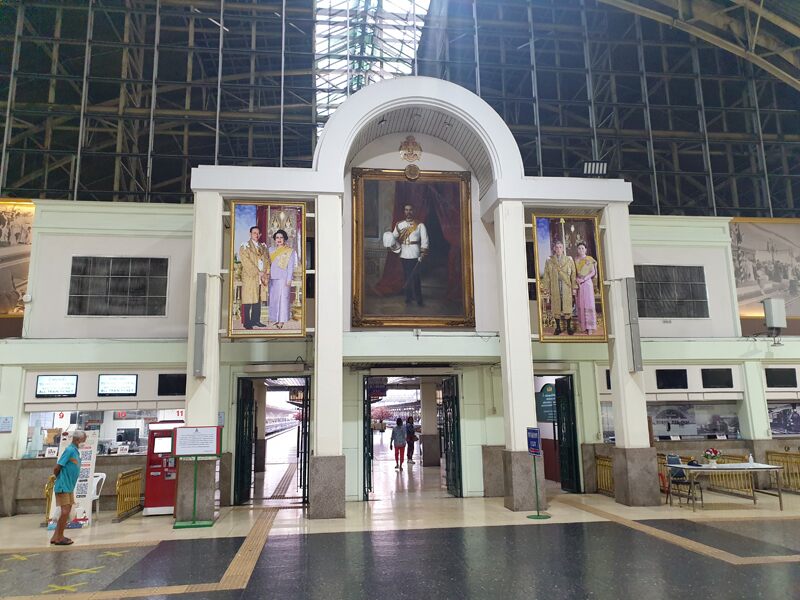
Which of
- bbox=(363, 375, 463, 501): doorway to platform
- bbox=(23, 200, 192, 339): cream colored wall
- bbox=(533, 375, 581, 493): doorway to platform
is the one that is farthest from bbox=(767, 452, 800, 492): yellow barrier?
bbox=(23, 200, 192, 339): cream colored wall

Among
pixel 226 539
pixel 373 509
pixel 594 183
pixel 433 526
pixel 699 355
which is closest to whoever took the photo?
pixel 226 539

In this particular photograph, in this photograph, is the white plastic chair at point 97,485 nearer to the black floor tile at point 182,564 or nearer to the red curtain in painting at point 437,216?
the black floor tile at point 182,564

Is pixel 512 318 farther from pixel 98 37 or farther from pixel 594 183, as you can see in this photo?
pixel 98 37

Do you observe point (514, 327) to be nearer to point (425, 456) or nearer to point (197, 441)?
point (197, 441)

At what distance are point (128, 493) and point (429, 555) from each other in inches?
265

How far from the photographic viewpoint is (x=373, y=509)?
11.1 metres

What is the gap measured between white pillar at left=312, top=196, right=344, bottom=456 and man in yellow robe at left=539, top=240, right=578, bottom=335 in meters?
4.24

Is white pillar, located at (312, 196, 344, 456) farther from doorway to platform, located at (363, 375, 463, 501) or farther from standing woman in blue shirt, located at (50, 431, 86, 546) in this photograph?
standing woman in blue shirt, located at (50, 431, 86, 546)

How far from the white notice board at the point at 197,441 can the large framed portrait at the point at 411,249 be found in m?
3.99

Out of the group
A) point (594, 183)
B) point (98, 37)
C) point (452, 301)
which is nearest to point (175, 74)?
point (98, 37)

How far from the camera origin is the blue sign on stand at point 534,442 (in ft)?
34.3

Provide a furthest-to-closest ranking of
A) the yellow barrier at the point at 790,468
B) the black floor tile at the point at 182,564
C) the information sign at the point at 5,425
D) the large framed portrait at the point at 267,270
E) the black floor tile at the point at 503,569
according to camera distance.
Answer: the yellow barrier at the point at 790,468, the information sign at the point at 5,425, the large framed portrait at the point at 267,270, the black floor tile at the point at 182,564, the black floor tile at the point at 503,569

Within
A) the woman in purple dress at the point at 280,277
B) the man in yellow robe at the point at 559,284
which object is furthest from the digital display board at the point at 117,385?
the man in yellow robe at the point at 559,284

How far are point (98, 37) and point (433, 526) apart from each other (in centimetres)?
1933
